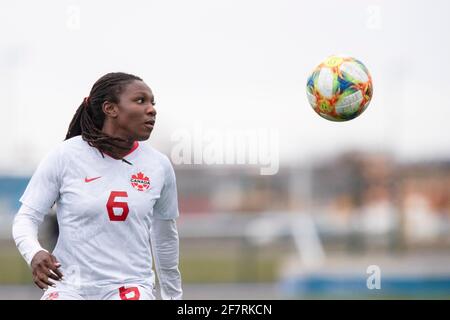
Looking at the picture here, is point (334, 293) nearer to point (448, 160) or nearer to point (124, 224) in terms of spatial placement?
point (124, 224)

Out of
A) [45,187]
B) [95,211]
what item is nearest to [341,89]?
[95,211]

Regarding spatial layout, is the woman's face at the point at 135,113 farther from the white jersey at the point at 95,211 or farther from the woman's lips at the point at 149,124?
the white jersey at the point at 95,211

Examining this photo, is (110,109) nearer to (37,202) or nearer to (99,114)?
(99,114)

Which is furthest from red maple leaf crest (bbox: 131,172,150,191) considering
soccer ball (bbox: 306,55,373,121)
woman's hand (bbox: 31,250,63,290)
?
soccer ball (bbox: 306,55,373,121)

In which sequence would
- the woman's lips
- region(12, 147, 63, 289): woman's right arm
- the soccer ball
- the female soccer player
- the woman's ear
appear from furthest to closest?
the soccer ball → the woman's ear → the woman's lips → the female soccer player → region(12, 147, 63, 289): woman's right arm

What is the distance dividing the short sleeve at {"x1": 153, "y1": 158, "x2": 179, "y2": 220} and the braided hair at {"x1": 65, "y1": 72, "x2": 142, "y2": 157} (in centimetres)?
36

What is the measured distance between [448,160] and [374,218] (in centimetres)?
742

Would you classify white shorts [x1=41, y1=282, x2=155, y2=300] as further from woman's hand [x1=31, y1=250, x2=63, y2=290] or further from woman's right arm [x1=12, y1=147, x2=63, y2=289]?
woman's hand [x1=31, y1=250, x2=63, y2=290]

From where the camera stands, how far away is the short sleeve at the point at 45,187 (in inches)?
239

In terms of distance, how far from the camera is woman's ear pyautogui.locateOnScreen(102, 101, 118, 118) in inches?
250

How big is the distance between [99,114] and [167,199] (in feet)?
2.46

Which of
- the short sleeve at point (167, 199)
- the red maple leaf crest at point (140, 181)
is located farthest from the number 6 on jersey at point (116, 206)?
the short sleeve at point (167, 199)

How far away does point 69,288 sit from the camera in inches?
236
